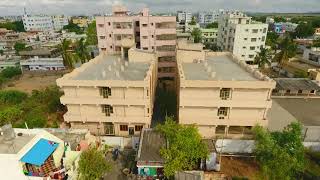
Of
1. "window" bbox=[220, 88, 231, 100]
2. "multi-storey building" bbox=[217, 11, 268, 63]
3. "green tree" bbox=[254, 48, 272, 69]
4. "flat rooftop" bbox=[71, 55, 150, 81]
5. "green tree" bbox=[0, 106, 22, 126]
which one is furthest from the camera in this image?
"multi-storey building" bbox=[217, 11, 268, 63]

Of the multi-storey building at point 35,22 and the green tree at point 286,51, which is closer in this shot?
the green tree at point 286,51

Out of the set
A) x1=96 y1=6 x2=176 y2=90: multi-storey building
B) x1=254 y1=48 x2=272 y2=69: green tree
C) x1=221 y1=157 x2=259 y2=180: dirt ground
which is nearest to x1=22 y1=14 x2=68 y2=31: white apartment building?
x1=96 y1=6 x2=176 y2=90: multi-storey building

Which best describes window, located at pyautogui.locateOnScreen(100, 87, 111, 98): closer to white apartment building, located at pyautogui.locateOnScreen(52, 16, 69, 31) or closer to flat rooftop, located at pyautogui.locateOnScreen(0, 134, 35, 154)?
flat rooftop, located at pyautogui.locateOnScreen(0, 134, 35, 154)

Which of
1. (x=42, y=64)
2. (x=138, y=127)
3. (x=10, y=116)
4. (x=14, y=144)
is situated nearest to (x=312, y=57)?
(x=138, y=127)

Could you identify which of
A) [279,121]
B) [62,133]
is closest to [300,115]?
[279,121]

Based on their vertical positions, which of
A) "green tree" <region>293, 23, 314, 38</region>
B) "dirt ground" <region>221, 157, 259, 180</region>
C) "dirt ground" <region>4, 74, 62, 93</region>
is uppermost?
"green tree" <region>293, 23, 314, 38</region>

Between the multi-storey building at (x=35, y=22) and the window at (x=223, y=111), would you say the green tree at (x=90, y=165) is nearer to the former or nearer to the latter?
the window at (x=223, y=111)

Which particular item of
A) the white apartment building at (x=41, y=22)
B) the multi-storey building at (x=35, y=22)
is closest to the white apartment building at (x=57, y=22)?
the white apartment building at (x=41, y=22)
